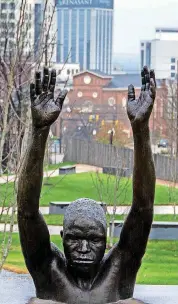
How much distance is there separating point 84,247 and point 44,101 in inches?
34.9

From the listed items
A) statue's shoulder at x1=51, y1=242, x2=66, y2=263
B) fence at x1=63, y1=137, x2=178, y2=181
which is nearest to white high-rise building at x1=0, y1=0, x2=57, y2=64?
statue's shoulder at x1=51, y1=242, x2=66, y2=263

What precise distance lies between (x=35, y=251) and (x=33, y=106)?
2.98 ft

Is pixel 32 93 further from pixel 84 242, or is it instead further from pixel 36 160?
pixel 84 242

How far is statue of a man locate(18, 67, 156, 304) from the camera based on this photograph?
5.74 metres

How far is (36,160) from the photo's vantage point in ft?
18.8

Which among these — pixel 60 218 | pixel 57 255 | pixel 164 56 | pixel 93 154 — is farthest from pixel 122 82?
pixel 57 255

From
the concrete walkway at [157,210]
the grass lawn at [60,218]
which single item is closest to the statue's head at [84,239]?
the grass lawn at [60,218]

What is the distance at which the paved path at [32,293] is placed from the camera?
20.9 feet

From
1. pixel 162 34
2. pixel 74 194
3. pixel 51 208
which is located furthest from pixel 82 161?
pixel 162 34

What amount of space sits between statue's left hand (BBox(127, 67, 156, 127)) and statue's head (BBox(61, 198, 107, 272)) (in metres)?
0.64

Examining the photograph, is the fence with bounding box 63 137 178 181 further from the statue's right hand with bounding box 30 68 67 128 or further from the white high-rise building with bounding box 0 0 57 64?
the statue's right hand with bounding box 30 68 67 128

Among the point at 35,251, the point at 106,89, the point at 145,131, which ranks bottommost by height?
the point at 106,89

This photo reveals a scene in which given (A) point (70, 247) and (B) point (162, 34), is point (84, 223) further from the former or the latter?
(B) point (162, 34)

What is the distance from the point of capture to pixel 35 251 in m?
6.01
